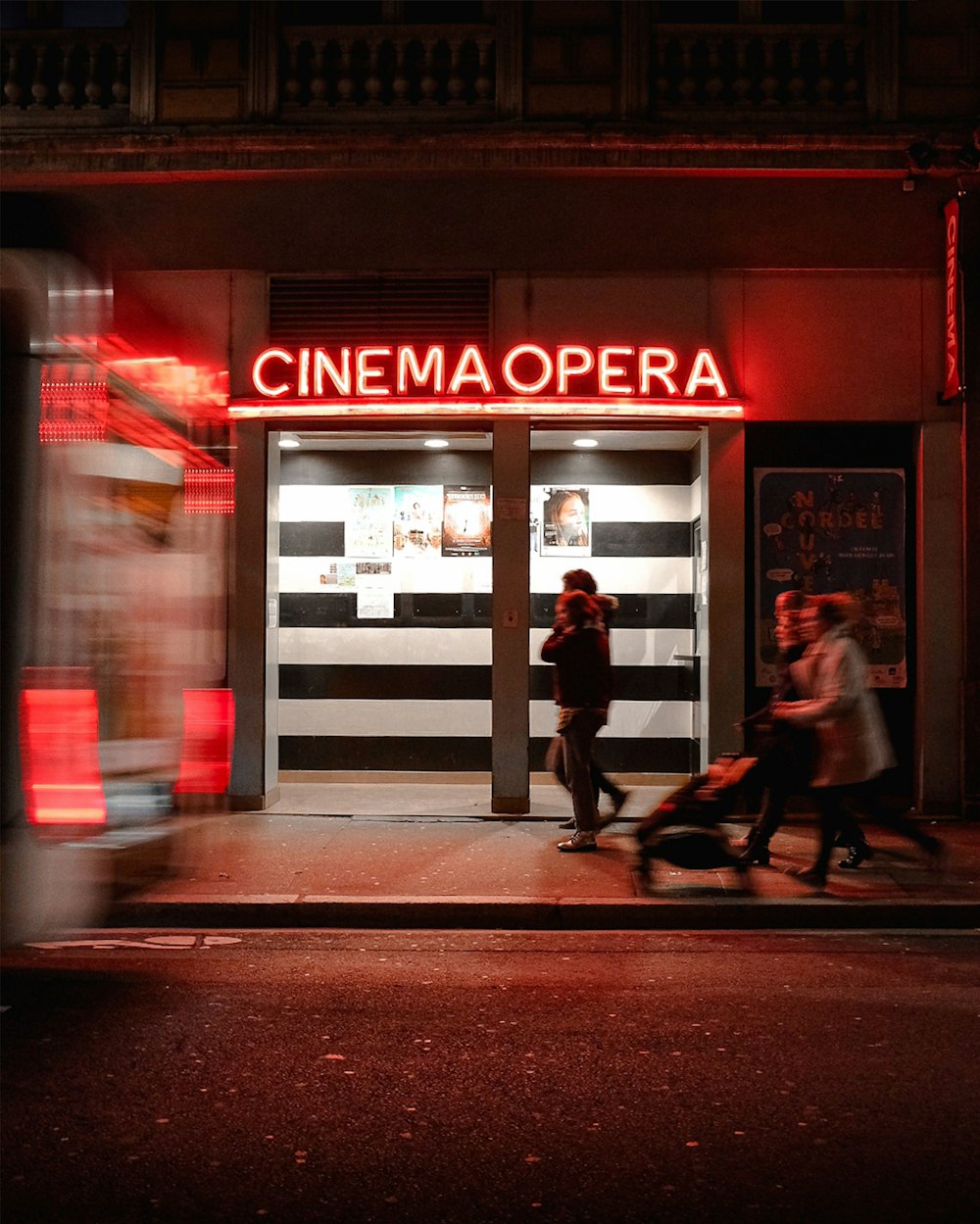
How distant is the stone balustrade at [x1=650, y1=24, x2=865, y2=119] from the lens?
1062 centimetres

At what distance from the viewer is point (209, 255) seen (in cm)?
1084

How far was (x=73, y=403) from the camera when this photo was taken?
21.2 feet

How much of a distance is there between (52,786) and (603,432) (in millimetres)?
6546

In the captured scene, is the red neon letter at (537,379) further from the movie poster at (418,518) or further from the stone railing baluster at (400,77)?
the stone railing baluster at (400,77)

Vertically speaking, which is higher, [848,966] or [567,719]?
[567,719]

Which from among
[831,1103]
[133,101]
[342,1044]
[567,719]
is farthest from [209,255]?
[831,1103]

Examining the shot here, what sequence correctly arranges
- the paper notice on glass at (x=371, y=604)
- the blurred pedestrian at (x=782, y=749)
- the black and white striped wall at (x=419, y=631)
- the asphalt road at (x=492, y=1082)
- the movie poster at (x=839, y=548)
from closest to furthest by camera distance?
the asphalt road at (x=492, y=1082) < the blurred pedestrian at (x=782, y=749) < the movie poster at (x=839, y=548) < the black and white striped wall at (x=419, y=631) < the paper notice on glass at (x=371, y=604)

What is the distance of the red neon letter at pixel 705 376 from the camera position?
34.1ft

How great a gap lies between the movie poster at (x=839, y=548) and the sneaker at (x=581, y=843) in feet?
9.18

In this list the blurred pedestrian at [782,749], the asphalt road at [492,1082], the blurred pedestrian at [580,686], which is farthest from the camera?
the blurred pedestrian at [580,686]

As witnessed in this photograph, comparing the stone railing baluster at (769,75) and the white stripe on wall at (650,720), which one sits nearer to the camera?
the stone railing baluster at (769,75)

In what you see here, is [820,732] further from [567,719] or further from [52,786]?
[52,786]

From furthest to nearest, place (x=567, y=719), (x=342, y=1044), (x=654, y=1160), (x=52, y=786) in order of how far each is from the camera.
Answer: (x=567, y=719)
(x=52, y=786)
(x=342, y=1044)
(x=654, y=1160)

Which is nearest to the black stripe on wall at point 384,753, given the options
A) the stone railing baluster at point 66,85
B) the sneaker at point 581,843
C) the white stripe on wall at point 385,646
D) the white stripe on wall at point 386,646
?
the white stripe on wall at point 386,646
